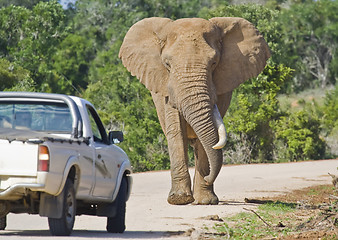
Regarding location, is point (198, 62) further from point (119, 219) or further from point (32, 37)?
point (32, 37)

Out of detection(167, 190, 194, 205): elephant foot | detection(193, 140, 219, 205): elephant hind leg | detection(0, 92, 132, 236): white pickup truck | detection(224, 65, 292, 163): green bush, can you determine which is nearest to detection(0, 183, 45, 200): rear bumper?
detection(0, 92, 132, 236): white pickup truck

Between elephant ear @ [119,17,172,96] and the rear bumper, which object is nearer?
the rear bumper

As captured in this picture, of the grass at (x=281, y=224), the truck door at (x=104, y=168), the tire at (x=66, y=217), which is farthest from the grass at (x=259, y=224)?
the tire at (x=66, y=217)

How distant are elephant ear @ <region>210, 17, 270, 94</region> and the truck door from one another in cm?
478

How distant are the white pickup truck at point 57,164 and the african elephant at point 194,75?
255 centimetres

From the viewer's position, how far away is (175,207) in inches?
566

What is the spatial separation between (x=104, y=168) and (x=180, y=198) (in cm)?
411

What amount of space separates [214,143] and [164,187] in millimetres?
6355

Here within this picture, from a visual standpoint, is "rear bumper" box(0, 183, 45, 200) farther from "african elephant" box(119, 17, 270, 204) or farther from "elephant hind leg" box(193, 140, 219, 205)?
"elephant hind leg" box(193, 140, 219, 205)

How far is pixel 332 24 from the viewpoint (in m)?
57.6

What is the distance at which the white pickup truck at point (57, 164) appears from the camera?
903cm

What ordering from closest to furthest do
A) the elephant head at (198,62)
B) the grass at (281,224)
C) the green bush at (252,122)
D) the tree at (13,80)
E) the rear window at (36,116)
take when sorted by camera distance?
the grass at (281,224), the rear window at (36,116), the elephant head at (198,62), the green bush at (252,122), the tree at (13,80)

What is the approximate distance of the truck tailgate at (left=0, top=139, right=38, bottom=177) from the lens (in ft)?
29.5

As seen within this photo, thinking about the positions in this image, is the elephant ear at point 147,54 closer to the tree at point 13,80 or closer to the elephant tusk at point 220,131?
the elephant tusk at point 220,131
